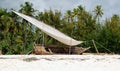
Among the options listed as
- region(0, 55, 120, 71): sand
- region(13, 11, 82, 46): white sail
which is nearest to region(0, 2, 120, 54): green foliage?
region(13, 11, 82, 46): white sail

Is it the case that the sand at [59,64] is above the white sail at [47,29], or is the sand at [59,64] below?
below

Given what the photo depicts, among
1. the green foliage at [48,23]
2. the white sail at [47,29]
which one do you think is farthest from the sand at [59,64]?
the green foliage at [48,23]

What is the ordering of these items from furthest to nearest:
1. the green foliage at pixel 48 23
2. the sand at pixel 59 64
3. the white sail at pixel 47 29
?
1. the green foliage at pixel 48 23
2. the white sail at pixel 47 29
3. the sand at pixel 59 64

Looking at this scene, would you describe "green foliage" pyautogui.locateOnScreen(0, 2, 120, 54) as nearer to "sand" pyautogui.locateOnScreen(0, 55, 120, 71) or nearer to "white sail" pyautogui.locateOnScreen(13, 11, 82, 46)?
"white sail" pyautogui.locateOnScreen(13, 11, 82, 46)

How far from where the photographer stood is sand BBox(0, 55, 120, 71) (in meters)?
5.77

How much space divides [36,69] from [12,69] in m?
0.43

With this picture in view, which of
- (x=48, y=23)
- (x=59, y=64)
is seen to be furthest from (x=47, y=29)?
(x=48, y=23)

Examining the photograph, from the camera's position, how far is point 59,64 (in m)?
5.98

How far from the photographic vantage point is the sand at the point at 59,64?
5766mm

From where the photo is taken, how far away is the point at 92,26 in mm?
37312

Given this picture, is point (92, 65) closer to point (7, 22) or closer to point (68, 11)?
point (7, 22)

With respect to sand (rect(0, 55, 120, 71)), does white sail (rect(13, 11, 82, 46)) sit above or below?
above

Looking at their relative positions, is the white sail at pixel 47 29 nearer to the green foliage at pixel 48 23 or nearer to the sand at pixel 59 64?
the sand at pixel 59 64

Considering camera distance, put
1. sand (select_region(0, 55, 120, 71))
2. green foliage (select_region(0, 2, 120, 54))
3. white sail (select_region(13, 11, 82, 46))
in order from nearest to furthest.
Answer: sand (select_region(0, 55, 120, 71)) → white sail (select_region(13, 11, 82, 46)) → green foliage (select_region(0, 2, 120, 54))
